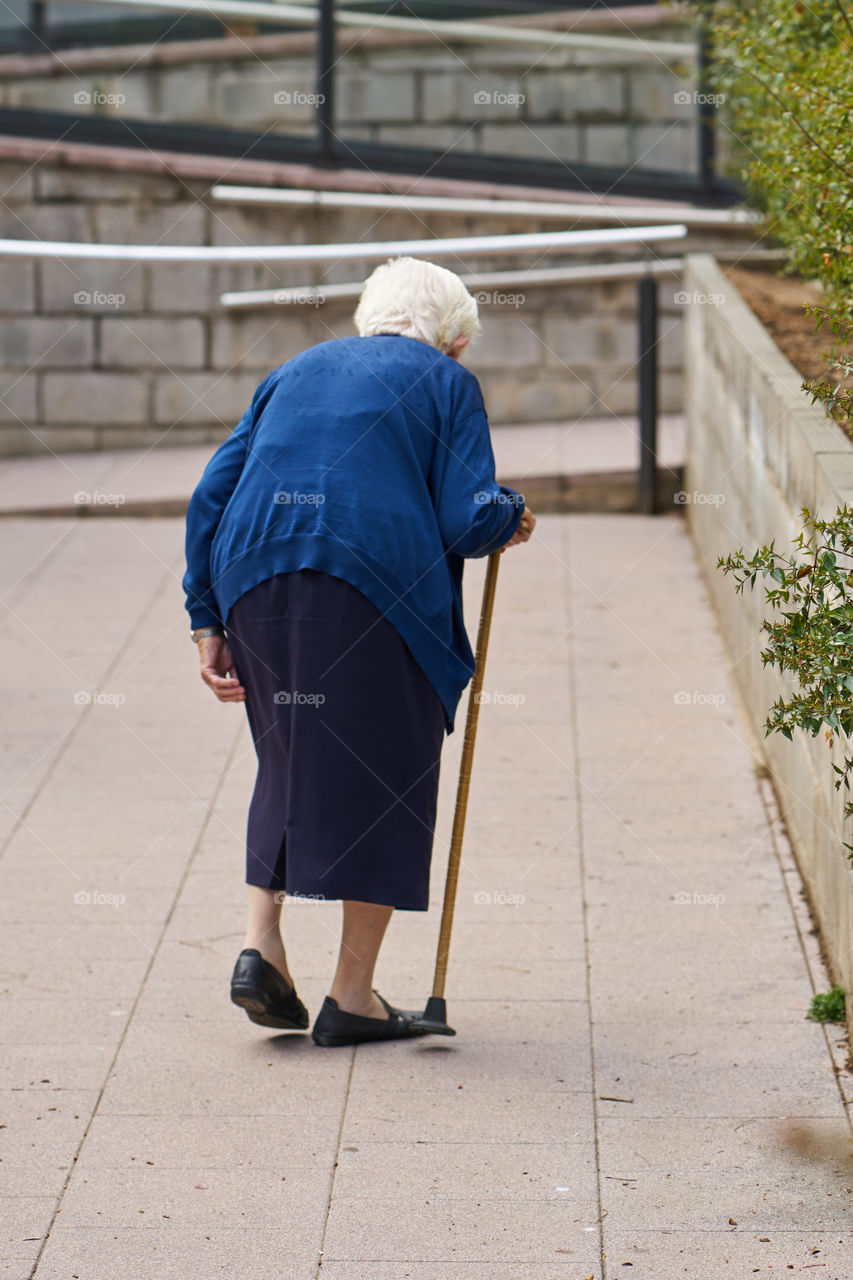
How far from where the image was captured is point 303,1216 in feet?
10.3

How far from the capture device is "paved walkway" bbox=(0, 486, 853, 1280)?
310cm

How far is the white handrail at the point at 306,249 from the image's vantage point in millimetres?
10578

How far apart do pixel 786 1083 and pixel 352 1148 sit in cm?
95

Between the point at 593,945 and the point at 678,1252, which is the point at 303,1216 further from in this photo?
the point at 593,945

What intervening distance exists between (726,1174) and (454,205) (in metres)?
8.65

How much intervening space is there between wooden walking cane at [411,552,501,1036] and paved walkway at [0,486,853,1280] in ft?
0.20

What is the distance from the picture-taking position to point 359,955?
3844mm

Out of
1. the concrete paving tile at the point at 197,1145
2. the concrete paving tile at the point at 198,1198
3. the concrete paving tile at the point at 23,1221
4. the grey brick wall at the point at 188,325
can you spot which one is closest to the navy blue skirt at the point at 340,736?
the concrete paving tile at the point at 197,1145

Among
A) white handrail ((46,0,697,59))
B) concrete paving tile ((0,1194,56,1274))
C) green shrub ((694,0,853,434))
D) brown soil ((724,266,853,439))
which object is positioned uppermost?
white handrail ((46,0,697,59))

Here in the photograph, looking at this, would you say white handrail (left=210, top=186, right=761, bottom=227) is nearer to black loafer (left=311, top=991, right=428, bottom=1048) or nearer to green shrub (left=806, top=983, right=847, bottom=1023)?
green shrub (left=806, top=983, right=847, bottom=1023)

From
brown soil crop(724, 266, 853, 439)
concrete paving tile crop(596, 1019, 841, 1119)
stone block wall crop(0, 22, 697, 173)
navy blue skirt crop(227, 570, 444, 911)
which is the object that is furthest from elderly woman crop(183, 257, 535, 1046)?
stone block wall crop(0, 22, 697, 173)

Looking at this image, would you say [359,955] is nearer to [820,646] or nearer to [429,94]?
[820,646]

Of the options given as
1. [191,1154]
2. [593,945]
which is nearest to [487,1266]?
[191,1154]

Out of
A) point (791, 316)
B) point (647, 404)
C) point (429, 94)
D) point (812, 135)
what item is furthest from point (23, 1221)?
Result: point (429, 94)
